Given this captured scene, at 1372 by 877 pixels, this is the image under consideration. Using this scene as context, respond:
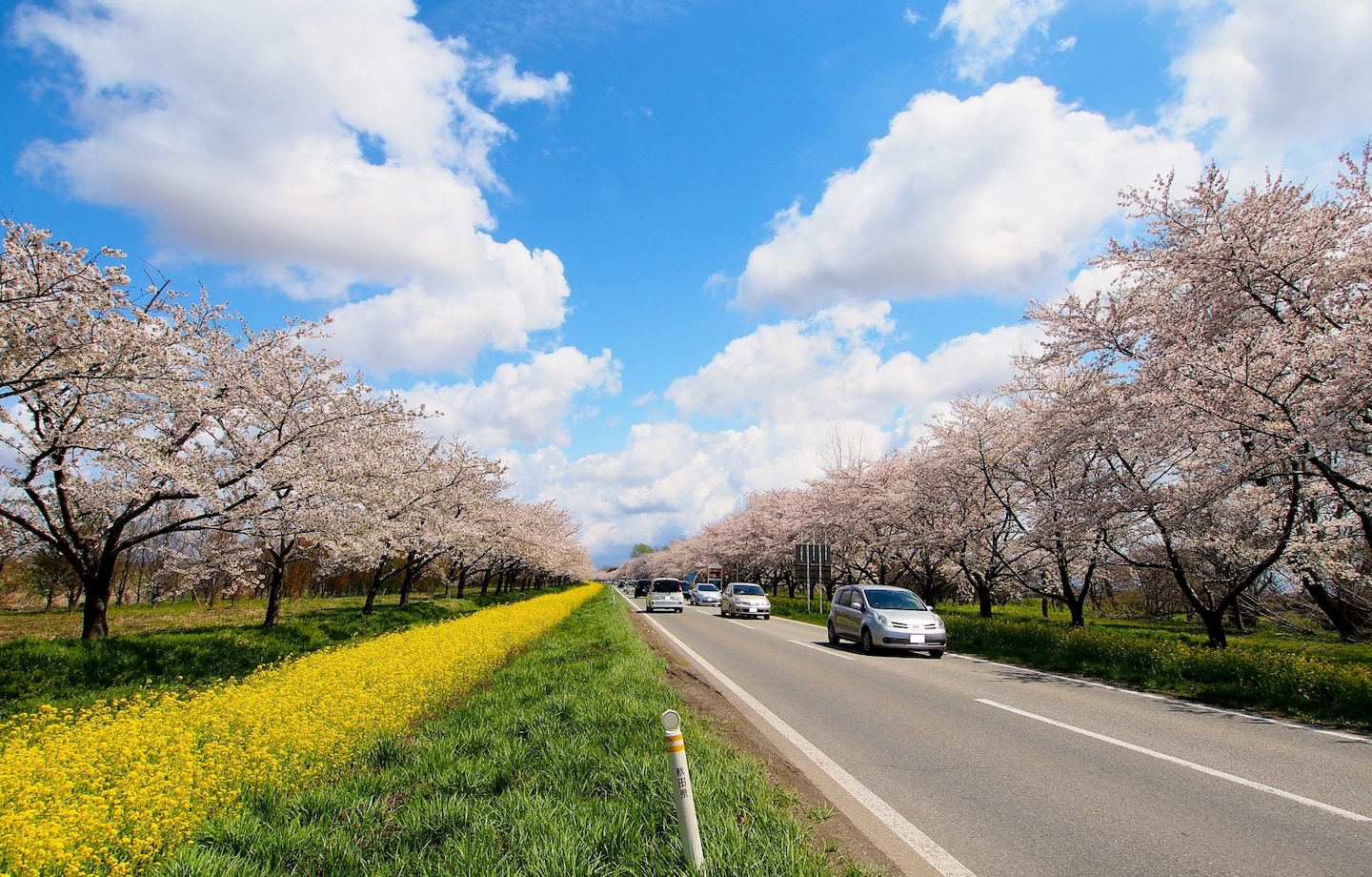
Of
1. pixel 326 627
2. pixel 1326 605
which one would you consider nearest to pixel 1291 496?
pixel 1326 605

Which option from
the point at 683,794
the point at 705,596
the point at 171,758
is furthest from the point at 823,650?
the point at 705,596

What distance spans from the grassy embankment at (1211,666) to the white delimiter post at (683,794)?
9505mm

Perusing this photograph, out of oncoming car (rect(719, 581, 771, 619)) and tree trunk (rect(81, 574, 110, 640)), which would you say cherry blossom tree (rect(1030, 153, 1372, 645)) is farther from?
tree trunk (rect(81, 574, 110, 640))

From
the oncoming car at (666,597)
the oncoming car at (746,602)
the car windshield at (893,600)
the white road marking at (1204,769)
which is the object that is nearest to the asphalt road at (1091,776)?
the white road marking at (1204,769)

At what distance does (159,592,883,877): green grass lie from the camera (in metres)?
3.56

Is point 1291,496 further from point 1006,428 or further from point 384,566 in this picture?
A: point 384,566

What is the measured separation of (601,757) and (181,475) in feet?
37.1

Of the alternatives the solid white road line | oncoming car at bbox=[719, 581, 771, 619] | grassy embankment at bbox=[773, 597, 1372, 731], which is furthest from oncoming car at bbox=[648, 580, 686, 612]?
the solid white road line

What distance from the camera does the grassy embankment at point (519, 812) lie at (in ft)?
11.7

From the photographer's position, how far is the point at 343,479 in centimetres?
1703

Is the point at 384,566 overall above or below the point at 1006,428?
below

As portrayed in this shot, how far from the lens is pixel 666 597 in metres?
37.1

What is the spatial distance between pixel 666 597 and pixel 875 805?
108 ft

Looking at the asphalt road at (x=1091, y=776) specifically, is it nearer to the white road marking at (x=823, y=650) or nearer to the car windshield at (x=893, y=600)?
the white road marking at (x=823, y=650)
